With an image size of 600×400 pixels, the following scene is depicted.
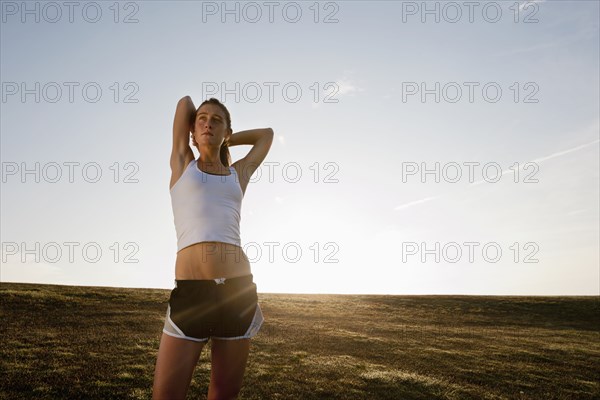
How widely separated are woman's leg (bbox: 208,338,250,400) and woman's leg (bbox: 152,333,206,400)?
0.21 metres

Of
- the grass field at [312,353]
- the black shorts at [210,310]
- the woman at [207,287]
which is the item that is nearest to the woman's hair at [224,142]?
the woman at [207,287]

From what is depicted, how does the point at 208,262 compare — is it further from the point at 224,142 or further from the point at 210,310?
the point at 224,142

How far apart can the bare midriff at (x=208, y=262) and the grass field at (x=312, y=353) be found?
7.95 metres

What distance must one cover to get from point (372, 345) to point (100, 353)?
36.1 ft

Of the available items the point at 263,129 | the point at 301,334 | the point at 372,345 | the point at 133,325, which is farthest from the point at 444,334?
the point at 263,129

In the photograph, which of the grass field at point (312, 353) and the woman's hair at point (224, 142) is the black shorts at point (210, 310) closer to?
the woman's hair at point (224, 142)

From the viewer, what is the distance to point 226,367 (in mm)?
3896

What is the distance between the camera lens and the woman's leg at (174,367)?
11.8 feet

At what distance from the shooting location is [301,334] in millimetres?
21656

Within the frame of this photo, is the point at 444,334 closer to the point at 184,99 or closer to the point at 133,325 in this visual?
the point at 133,325

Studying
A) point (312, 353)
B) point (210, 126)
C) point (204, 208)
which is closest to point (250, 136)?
point (210, 126)

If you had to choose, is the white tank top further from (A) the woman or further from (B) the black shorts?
(B) the black shorts

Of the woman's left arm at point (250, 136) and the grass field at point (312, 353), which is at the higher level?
the woman's left arm at point (250, 136)

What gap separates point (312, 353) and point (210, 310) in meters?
14.3
